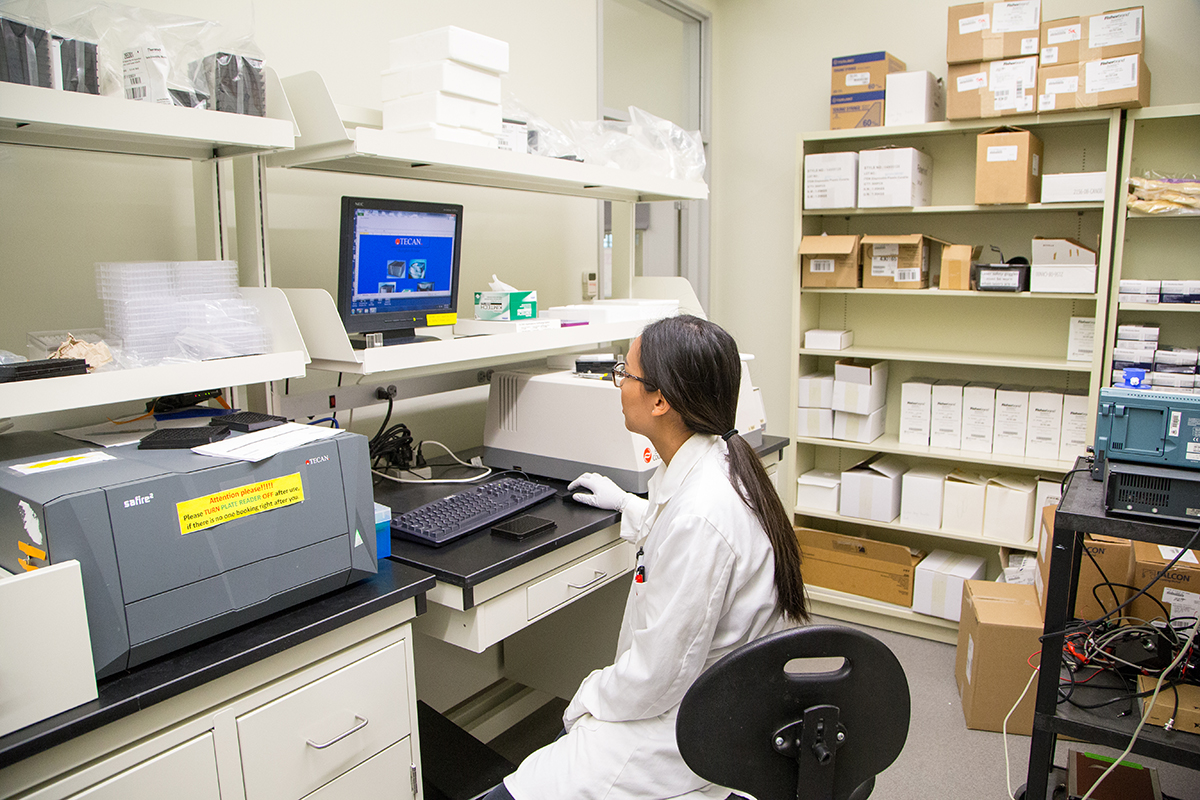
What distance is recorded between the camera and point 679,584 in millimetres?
1270

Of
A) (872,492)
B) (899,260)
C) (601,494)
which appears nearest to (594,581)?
(601,494)

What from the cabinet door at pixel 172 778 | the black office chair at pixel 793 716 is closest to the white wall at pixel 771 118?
the black office chair at pixel 793 716

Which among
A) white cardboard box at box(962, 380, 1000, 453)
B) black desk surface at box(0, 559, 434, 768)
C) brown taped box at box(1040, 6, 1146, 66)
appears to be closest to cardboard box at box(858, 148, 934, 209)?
brown taped box at box(1040, 6, 1146, 66)

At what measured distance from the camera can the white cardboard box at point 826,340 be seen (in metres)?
3.36

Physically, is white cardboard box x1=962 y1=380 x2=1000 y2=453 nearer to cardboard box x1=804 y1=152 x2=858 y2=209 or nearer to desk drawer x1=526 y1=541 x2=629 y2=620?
cardboard box x1=804 y1=152 x2=858 y2=209

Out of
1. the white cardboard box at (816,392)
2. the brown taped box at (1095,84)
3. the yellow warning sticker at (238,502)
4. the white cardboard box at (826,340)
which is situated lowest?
the white cardboard box at (816,392)

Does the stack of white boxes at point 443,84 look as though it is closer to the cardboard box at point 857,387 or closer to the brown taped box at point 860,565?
the cardboard box at point 857,387

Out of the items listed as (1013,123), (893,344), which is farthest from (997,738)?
(1013,123)

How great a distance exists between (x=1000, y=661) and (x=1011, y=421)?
0.96m

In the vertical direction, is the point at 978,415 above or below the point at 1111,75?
below

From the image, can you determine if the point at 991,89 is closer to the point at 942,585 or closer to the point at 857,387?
the point at 857,387

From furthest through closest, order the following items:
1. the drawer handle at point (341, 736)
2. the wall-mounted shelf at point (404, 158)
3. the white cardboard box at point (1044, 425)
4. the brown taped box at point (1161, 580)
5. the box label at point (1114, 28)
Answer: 1. the white cardboard box at point (1044, 425)
2. the box label at point (1114, 28)
3. the brown taped box at point (1161, 580)
4. the wall-mounted shelf at point (404, 158)
5. the drawer handle at point (341, 736)

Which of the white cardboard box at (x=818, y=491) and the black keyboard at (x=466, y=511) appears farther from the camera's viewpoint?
the white cardboard box at (x=818, y=491)

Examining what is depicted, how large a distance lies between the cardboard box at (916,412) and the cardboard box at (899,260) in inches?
15.8
